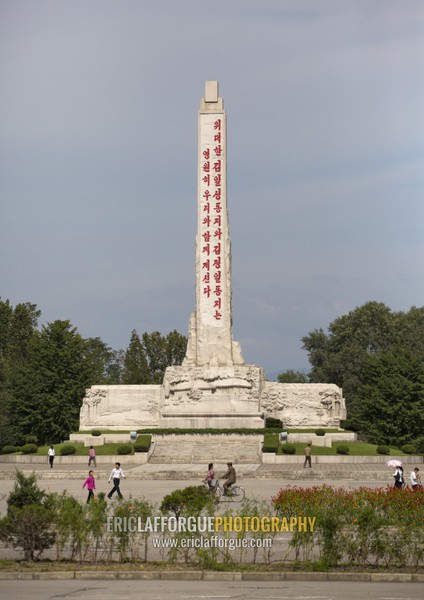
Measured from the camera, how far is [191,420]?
44.2 meters

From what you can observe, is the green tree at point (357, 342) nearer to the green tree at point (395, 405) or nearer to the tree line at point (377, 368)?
the tree line at point (377, 368)

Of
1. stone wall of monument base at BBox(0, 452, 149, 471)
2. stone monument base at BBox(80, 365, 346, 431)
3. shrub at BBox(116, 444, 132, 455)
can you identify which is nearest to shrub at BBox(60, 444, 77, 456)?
stone wall of monument base at BBox(0, 452, 149, 471)

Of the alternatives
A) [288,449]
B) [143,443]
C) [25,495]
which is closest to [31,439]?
[143,443]

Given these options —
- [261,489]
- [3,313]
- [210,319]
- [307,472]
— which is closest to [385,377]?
[210,319]

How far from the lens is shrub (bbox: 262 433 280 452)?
38.4 metres

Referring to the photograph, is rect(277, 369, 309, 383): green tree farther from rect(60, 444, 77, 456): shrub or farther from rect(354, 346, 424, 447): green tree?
rect(60, 444, 77, 456): shrub

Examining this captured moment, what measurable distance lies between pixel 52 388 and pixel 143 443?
13249 mm

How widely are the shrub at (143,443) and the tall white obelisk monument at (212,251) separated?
640 centimetres

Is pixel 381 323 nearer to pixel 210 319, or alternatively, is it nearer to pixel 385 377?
pixel 385 377

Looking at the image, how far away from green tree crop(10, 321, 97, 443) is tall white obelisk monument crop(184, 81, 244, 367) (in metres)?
7.34

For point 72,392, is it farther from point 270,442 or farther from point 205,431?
point 270,442

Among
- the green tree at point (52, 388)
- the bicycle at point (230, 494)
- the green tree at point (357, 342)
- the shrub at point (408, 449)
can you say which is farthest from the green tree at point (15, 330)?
the bicycle at point (230, 494)

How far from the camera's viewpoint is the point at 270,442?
129 feet

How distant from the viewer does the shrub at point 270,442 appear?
126 ft
